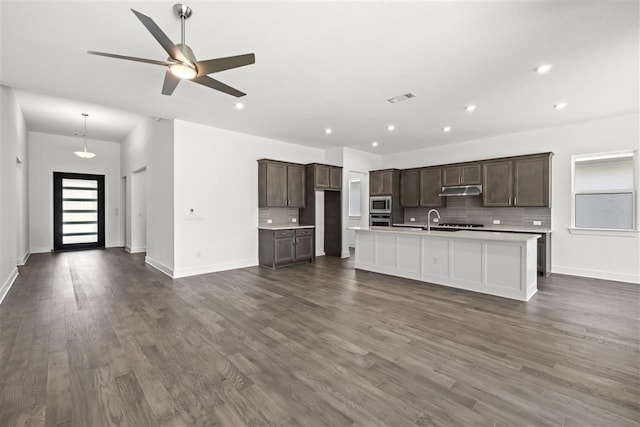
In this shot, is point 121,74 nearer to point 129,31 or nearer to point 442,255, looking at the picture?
point 129,31

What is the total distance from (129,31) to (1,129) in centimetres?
323

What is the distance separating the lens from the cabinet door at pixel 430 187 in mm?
7141

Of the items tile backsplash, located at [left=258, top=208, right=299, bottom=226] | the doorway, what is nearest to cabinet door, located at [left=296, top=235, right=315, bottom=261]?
tile backsplash, located at [left=258, top=208, right=299, bottom=226]

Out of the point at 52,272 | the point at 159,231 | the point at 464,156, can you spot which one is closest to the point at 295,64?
the point at 159,231

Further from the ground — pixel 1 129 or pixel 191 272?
pixel 1 129

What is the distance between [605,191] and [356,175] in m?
5.26

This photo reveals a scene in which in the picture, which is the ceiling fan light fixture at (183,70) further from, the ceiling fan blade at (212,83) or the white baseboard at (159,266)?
the white baseboard at (159,266)

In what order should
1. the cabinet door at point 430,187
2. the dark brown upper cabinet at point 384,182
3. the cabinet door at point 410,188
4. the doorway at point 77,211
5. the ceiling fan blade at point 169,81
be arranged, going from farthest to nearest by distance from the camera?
1. the doorway at point 77,211
2. the dark brown upper cabinet at point 384,182
3. the cabinet door at point 410,188
4. the cabinet door at point 430,187
5. the ceiling fan blade at point 169,81

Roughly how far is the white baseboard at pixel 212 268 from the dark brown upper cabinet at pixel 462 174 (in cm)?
493

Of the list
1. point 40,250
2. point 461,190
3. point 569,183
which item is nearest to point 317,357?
point 461,190

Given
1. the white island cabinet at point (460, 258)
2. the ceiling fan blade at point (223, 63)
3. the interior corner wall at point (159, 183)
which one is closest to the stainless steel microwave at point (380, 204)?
the white island cabinet at point (460, 258)

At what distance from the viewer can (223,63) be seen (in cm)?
245

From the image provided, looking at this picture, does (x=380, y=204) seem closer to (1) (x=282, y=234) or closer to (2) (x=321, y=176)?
(2) (x=321, y=176)

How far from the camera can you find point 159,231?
19.4ft
